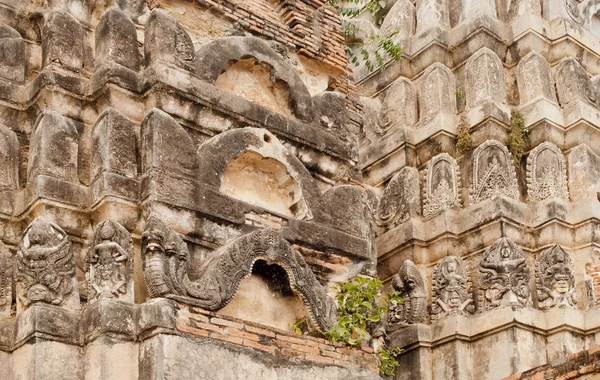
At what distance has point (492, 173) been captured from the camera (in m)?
11.2

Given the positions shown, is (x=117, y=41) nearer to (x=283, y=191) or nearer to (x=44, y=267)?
(x=283, y=191)

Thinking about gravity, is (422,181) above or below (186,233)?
above

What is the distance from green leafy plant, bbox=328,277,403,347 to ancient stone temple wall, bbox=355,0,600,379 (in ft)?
5.99

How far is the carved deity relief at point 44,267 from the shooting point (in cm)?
757

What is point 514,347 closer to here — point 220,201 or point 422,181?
point 422,181

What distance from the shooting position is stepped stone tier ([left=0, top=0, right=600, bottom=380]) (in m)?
7.73

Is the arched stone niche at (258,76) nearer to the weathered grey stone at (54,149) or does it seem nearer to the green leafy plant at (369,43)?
the weathered grey stone at (54,149)

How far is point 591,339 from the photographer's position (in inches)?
414

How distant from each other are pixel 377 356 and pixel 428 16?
5.12 metres

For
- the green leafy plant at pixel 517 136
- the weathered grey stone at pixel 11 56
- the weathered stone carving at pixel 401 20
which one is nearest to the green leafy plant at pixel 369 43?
the weathered stone carving at pixel 401 20

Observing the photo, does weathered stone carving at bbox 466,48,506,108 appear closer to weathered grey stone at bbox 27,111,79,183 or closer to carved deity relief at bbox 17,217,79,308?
weathered grey stone at bbox 27,111,79,183

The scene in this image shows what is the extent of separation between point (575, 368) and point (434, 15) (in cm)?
→ 593

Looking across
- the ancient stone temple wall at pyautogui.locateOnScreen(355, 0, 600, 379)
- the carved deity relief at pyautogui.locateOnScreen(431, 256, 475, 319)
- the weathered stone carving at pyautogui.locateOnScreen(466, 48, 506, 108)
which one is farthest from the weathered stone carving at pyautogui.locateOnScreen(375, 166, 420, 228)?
the weathered stone carving at pyautogui.locateOnScreen(466, 48, 506, 108)

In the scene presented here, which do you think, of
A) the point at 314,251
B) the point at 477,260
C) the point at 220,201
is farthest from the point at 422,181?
the point at 220,201
